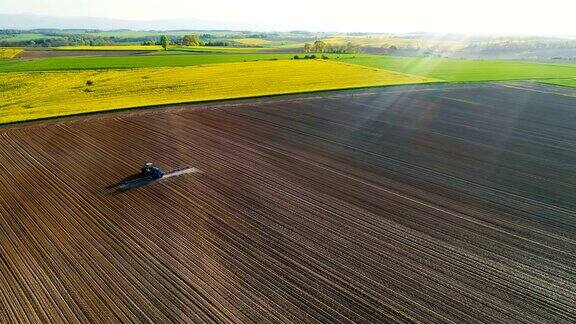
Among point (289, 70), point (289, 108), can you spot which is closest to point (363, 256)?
point (289, 108)

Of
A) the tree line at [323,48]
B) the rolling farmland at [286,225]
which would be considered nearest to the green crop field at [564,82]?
the rolling farmland at [286,225]

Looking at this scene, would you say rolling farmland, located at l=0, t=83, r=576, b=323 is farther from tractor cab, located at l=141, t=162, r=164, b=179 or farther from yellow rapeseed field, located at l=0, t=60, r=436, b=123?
yellow rapeseed field, located at l=0, t=60, r=436, b=123

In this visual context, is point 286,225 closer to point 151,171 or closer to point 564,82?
point 151,171

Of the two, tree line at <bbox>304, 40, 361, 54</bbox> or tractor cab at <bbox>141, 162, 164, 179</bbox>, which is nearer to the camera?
tractor cab at <bbox>141, 162, 164, 179</bbox>

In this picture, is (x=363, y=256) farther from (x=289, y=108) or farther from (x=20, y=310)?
(x=289, y=108)

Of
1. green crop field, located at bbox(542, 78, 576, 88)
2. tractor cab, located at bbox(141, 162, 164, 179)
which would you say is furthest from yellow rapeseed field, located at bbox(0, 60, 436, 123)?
green crop field, located at bbox(542, 78, 576, 88)

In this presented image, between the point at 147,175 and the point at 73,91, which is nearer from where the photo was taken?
the point at 147,175

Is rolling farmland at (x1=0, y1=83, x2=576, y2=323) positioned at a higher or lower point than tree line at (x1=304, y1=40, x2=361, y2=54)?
higher
